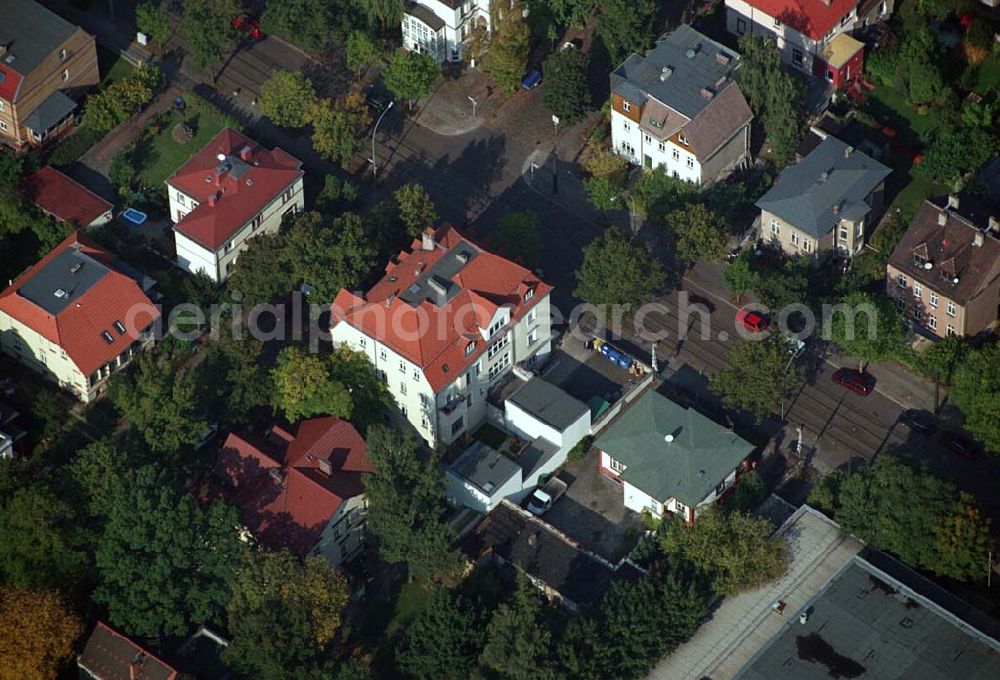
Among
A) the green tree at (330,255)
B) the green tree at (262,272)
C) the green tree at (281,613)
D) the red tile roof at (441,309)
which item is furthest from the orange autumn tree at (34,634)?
the green tree at (330,255)

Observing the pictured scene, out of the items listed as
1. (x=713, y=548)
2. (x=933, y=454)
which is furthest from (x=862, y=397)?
(x=713, y=548)

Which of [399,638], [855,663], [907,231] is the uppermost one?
[907,231]

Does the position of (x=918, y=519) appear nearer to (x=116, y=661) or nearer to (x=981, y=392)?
(x=981, y=392)

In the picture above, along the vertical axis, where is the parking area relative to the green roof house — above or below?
below

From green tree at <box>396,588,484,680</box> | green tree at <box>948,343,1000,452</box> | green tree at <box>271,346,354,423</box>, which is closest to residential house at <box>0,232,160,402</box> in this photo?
green tree at <box>271,346,354,423</box>

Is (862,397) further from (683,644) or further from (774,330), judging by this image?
(683,644)

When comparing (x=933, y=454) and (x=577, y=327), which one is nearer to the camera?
(x=933, y=454)

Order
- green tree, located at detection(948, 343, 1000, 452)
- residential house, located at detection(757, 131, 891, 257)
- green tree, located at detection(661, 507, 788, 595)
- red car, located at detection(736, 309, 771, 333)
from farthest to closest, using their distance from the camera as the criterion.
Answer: residential house, located at detection(757, 131, 891, 257) → red car, located at detection(736, 309, 771, 333) → green tree, located at detection(948, 343, 1000, 452) → green tree, located at detection(661, 507, 788, 595)

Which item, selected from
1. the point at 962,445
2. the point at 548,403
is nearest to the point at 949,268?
the point at 962,445

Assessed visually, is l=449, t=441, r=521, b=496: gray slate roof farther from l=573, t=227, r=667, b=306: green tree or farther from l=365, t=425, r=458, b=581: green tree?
l=573, t=227, r=667, b=306: green tree
